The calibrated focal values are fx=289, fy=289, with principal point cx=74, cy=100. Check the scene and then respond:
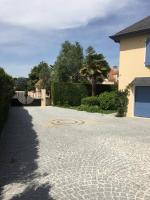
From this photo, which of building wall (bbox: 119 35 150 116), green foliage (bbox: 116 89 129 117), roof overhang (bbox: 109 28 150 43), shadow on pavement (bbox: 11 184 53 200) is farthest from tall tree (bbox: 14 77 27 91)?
shadow on pavement (bbox: 11 184 53 200)

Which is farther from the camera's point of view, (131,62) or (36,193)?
(131,62)

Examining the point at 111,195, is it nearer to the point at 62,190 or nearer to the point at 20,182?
the point at 62,190

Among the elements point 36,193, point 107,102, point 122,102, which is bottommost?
point 36,193

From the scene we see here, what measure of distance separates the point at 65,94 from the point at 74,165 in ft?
76.5

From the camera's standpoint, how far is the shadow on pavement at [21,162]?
6.06m

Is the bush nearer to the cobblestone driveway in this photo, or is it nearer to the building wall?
the building wall

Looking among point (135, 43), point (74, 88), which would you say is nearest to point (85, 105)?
point (74, 88)

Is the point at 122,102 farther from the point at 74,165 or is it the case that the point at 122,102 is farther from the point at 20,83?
the point at 20,83

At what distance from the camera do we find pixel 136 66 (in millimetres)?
20281

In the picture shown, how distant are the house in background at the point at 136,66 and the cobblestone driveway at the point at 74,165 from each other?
689cm

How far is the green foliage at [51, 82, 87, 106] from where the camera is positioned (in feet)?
102

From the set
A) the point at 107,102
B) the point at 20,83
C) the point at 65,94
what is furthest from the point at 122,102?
the point at 20,83

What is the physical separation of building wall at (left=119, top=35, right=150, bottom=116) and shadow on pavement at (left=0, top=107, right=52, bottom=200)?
9868 mm

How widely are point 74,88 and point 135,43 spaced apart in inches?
482
